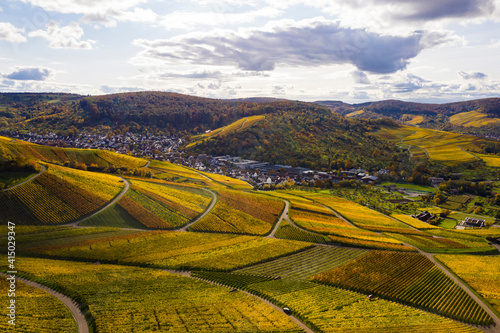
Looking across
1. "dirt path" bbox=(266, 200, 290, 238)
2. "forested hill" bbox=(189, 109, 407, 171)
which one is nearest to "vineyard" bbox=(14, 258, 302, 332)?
"dirt path" bbox=(266, 200, 290, 238)

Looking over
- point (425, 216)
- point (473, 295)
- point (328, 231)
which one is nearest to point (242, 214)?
point (328, 231)

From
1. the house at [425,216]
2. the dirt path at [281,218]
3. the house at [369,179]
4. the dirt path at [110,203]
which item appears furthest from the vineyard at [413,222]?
the dirt path at [110,203]

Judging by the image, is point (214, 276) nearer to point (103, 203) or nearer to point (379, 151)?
point (103, 203)

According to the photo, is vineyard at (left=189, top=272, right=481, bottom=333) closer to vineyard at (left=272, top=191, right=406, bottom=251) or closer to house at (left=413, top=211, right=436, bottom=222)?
vineyard at (left=272, top=191, right=406, bottom=251)

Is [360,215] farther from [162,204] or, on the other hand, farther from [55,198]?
[55,198]

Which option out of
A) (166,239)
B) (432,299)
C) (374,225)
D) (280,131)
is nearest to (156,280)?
(166,239)

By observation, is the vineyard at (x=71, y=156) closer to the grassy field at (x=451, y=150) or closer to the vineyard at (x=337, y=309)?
the vineyard at (x=337, y=309)
